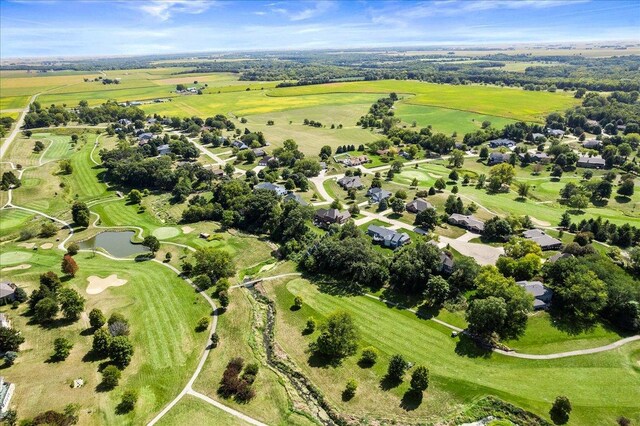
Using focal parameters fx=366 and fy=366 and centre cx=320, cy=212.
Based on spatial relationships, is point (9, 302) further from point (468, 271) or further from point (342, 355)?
point (468, 271)

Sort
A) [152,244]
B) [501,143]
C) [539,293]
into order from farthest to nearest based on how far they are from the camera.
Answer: [501,143], [152,244], [539,293]

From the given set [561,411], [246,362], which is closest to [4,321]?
[246,362]

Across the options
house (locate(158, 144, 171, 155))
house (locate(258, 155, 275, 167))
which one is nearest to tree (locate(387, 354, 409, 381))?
house (locate(258, 155, 275, 167))

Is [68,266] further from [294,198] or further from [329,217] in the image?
[329,217]

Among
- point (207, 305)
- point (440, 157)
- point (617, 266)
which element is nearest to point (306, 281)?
point (207, 305)

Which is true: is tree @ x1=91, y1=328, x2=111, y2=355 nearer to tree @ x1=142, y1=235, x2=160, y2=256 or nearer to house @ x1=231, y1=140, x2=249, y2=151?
tree @ x1=142, y1=235, x2=160, y2=256
